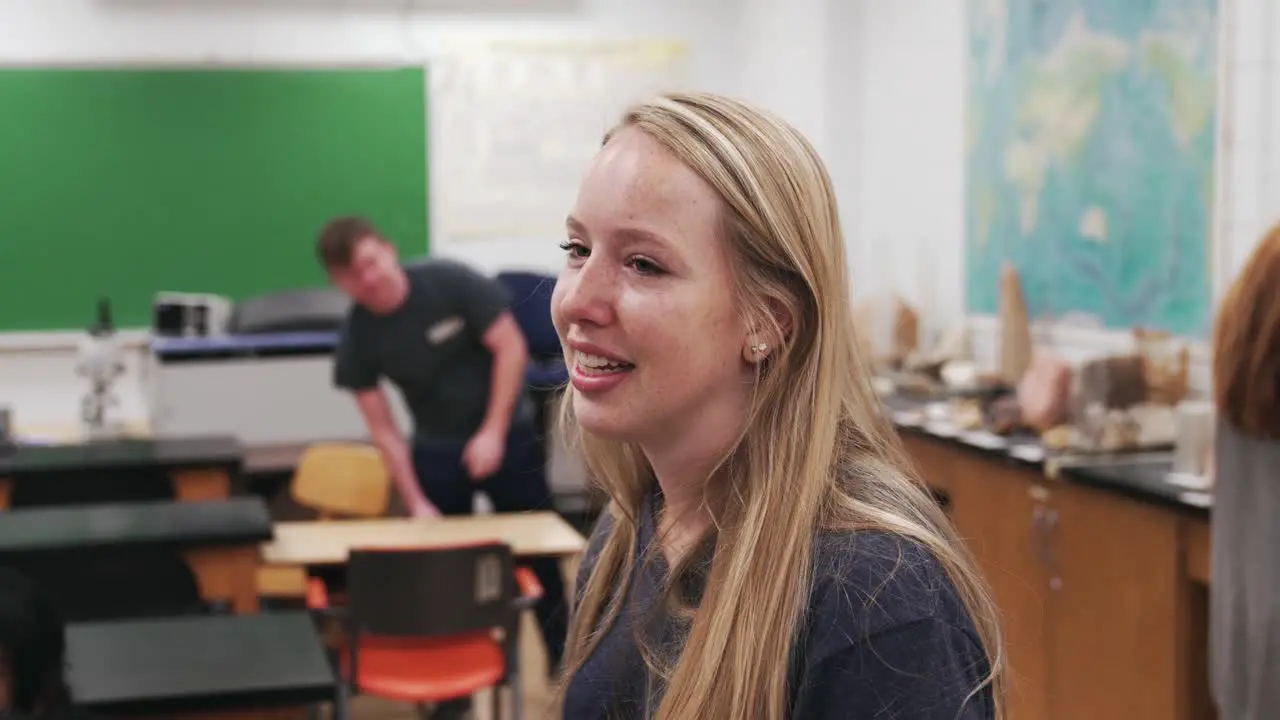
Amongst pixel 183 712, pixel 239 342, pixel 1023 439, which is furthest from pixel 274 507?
pixel 183 712

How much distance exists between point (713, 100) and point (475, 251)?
620 centimetres

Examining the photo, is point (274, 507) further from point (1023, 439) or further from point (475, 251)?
point (1023, 439)

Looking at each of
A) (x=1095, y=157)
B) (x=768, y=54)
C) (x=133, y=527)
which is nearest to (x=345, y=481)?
(x=133, y=527)

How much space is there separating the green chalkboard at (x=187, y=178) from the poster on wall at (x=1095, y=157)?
2.84m

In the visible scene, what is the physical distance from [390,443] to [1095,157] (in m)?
2.42

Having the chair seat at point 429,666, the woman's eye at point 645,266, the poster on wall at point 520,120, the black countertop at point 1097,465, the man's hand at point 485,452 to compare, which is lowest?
the chair seat at point 429,666

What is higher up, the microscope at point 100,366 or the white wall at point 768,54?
the white wall at point 768,54

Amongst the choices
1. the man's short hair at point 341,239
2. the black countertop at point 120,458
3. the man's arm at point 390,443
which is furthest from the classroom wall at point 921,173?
the black countertop at point 120,458

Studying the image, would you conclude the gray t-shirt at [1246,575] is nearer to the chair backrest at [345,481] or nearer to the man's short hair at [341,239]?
the man's short hair at [341,239]

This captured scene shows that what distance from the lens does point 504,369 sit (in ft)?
14.6

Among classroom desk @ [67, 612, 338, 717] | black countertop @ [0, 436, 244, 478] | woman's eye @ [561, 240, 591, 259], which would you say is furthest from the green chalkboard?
woman's eye @ [561, 240, 591, 259]

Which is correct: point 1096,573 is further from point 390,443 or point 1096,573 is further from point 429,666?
point 390,443

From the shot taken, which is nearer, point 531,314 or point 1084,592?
point 1084,592

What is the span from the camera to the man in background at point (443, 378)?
4.45 metres
